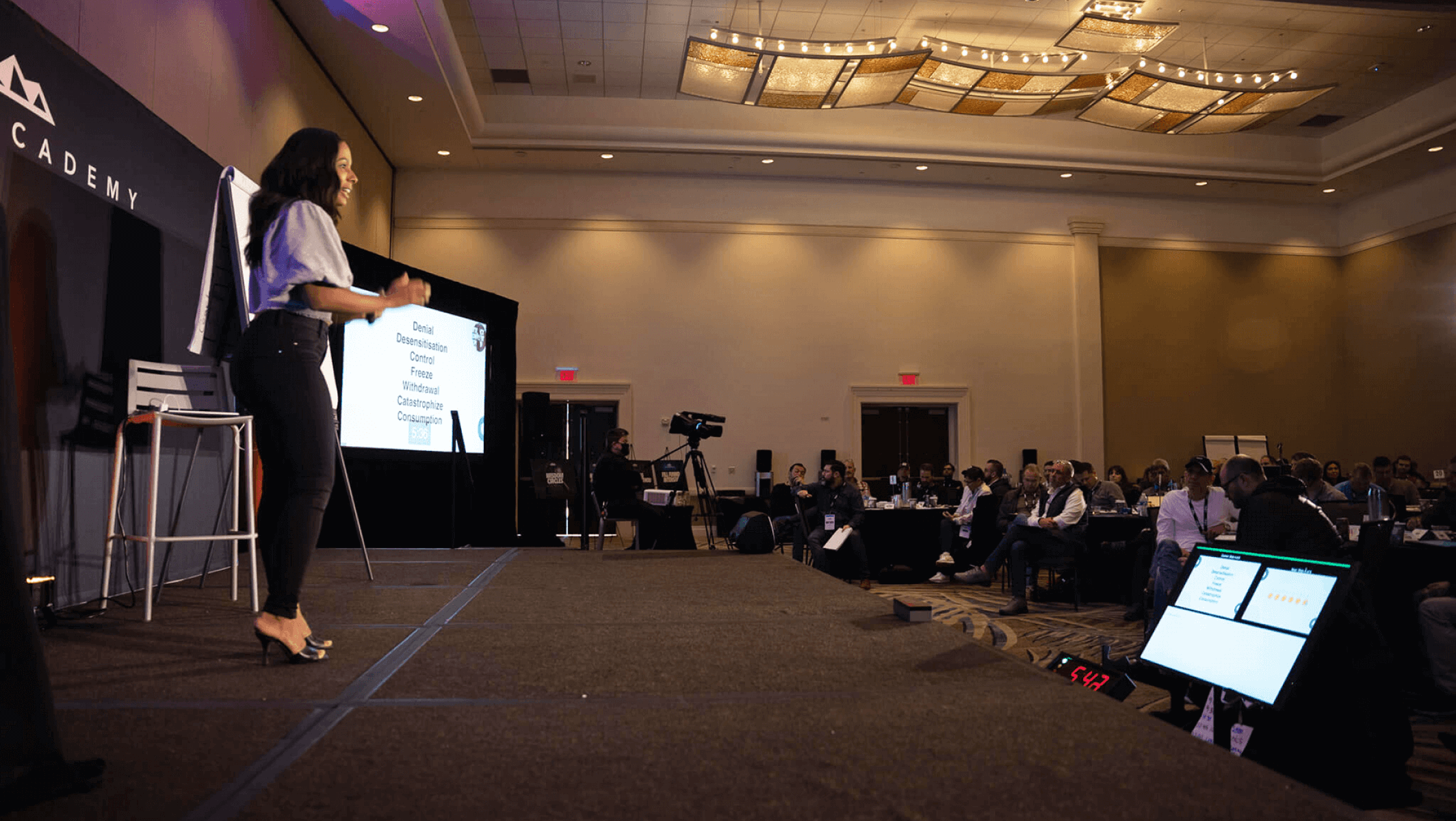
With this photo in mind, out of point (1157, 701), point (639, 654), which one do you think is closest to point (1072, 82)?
point (1157, 701)

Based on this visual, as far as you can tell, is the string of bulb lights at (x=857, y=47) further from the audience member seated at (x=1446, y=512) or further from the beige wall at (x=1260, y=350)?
the audience member seated at (x=1446, y=512)

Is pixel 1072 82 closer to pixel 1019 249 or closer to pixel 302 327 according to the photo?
pixel 1019 249

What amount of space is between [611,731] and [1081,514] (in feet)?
18.3

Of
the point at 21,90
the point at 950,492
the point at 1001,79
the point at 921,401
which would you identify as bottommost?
the point at 950,492

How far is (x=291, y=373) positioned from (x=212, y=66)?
448 centimetres

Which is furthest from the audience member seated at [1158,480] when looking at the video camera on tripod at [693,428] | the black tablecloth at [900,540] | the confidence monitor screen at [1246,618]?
the confidence monitor screen at [1246,618]

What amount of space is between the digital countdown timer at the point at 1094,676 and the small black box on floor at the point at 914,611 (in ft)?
1.22

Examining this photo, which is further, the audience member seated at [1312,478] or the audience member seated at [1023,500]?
the audience member seated at [1023,500]

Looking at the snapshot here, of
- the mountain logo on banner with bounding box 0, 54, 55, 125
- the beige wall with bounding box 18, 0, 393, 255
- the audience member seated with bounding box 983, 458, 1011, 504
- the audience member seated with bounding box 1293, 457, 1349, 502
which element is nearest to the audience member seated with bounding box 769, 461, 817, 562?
the audience member seated with bounding box 983, 458, 1011, 504

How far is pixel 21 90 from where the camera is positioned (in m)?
2.83

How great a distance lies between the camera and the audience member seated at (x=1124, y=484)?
10117 millimetres

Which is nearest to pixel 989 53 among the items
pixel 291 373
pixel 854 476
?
pixel 854 476

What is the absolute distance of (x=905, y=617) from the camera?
2.17 meters

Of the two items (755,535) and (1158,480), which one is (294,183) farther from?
(1158,480)
